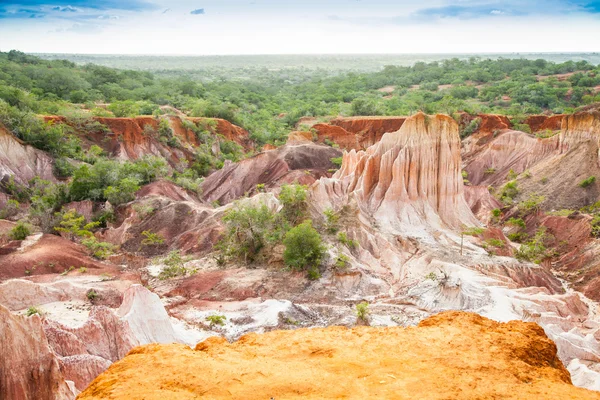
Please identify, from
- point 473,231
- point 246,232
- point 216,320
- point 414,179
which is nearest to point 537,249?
point 473,231

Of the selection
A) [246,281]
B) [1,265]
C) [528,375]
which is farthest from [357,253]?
[528,375]

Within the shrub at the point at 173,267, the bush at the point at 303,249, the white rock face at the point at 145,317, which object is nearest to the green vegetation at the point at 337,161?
the shrub at the point at 173,267

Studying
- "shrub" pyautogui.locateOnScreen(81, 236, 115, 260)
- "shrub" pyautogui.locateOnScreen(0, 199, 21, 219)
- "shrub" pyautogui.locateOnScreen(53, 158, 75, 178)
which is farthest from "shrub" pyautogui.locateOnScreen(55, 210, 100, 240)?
"shrub" pyautogui.locateOnScreen(53, 158, 75, 178)

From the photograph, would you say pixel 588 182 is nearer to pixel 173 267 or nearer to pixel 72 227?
pixel 173 267

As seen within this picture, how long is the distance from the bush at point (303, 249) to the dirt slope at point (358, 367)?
40.4ft

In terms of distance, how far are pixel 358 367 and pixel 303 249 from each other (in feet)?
46.4

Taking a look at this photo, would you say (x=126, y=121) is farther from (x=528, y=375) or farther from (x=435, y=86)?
(x=435, y=86)

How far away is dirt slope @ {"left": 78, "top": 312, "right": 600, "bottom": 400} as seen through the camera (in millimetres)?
6219

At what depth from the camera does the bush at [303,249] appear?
68.5 feet

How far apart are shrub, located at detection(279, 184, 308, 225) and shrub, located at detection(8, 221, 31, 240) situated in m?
11.3

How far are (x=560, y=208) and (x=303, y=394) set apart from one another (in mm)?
29493

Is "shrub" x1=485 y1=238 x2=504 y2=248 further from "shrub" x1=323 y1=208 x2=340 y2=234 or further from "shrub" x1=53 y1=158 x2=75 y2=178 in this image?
"shrub" x1=53 y1=158 x2=75 y2=178

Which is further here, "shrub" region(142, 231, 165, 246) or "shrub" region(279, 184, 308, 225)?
"shrub" region(142, 231, 165, 246)

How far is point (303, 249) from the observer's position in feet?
69.1
